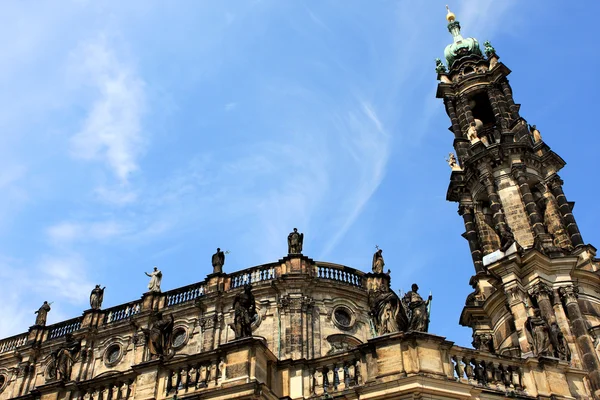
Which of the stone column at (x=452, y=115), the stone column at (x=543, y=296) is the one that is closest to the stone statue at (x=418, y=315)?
the stone column at (x=543, y=296)

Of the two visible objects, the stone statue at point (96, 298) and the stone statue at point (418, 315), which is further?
the stone statue at point (96, 298)

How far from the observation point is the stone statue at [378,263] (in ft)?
101

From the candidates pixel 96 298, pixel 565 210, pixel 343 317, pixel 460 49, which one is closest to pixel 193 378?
pixel 343 317

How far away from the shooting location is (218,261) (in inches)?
1221

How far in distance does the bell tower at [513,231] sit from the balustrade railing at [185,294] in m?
13.0

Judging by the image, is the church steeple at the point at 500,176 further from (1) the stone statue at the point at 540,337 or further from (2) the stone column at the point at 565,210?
(1) the stone statue at the point at 540,337

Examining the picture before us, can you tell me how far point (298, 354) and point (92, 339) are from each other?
11438mm

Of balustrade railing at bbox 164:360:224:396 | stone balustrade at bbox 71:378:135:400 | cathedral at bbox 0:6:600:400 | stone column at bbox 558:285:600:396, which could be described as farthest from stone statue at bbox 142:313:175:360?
stone column at bbox 558:285:600:396

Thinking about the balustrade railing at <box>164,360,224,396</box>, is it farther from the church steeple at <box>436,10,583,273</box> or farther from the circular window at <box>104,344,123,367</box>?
the circular window at <box>104,344,123,367</box>

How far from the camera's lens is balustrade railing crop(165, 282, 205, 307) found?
99.9 ft

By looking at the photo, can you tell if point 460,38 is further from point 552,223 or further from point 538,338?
point 538,338

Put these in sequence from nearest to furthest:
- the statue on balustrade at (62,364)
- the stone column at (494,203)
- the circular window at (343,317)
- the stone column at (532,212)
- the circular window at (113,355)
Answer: the statue on balustrade at (62,364) < the stone column at (532,212) < the stone column at (494,203) < the circular window at (343,317) < the circular window at (113,355)

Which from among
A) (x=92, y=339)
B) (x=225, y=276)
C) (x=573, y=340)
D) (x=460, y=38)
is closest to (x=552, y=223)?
(x=573, y=340)

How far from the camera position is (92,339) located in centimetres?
3095
